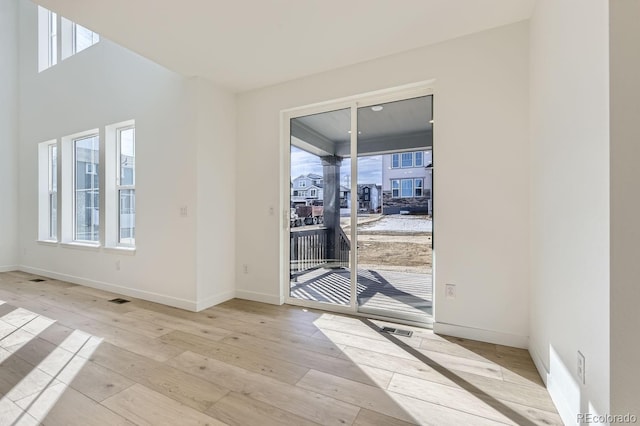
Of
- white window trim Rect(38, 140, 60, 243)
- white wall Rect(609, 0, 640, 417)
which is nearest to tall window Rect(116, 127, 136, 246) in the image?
white window trim Rect(38, 140, 60, 243)

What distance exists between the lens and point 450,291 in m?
2.54

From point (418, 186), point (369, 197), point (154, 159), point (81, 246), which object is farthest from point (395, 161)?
point (81, 246)

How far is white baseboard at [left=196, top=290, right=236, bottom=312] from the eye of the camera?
10.6 feet

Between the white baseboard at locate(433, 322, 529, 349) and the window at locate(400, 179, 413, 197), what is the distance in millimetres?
1231

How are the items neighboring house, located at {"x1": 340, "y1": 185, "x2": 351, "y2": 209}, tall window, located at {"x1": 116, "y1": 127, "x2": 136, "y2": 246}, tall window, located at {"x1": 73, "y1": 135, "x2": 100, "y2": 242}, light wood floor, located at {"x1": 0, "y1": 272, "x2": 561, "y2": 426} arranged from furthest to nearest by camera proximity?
tall window, located at {"x1": 73, "y1": 135, "x2": 100, "y2": 242}
tall window, located at {"x1": 116, "y1": 127, "x2": 136, "y2": 246}
neighboring house, located at {"x1": 340, "y1": 185, "x2": 351, "y2": 209}
light wood floor, located at {"x1": 0, "y1": 272, "x2": 561, "y2": 426}

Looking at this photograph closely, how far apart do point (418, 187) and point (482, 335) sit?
1.41m

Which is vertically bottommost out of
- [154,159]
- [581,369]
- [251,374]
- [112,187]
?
[251,374]

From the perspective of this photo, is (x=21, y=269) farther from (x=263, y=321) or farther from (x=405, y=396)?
(x=405, y=396)

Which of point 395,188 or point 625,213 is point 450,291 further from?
point 625,213

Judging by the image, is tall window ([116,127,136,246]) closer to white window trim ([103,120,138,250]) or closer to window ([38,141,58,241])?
white window trim ([103,120,138,250])

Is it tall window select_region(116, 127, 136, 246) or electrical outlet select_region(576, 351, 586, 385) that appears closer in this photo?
electrical outlet select_region(576, 351, 586, 385)

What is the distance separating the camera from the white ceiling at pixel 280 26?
2111 mm

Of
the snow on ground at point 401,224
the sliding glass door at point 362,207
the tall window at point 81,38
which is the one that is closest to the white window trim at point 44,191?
the tall window at point 81,38

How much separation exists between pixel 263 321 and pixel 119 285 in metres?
2.32
